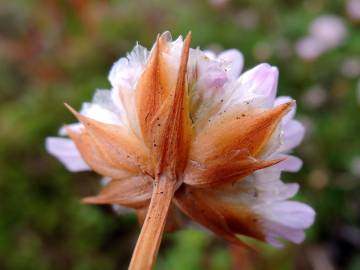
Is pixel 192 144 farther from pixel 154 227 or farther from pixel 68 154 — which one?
pixel 68 154

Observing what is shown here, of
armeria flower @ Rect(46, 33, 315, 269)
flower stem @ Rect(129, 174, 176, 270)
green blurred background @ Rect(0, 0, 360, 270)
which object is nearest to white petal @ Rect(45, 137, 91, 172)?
armeria flower @ Rect(46, 33, 315, 269)

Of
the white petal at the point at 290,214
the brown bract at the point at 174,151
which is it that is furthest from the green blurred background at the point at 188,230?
the brown bract at the point at 174,151

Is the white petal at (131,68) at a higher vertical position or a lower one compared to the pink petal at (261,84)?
higher

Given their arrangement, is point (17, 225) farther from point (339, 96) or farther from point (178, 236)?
point (339, 96)

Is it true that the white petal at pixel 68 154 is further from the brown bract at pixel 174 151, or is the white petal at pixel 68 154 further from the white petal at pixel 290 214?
the white petal at pixel 290 214

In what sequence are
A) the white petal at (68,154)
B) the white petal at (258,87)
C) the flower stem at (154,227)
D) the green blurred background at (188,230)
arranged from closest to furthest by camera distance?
the flower stem at (154,227)
the white petal at (258,87)
the white petal at (68,154)
the green blurred background at (188,230)

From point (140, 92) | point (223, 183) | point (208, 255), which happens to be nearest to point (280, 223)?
point (223, 183)
